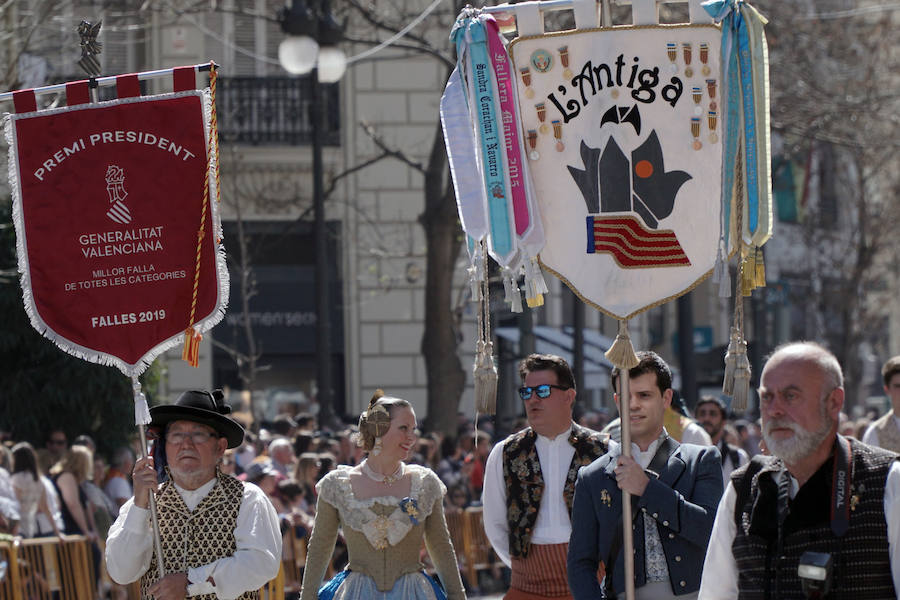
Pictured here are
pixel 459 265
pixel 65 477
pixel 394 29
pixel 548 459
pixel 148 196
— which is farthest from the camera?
pixel 459 265

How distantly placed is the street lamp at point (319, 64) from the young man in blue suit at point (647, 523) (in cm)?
1120

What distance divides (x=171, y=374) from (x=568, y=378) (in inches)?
752

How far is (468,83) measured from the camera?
666 cm

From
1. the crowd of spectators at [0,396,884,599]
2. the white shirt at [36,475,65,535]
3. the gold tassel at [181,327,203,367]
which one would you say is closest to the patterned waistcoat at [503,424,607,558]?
the gold tassel at [181,327,203,367]

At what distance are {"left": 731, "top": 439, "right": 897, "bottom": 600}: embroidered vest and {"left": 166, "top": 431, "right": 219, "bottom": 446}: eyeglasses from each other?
2.76m

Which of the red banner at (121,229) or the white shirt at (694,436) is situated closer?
the red banner at (121,229)

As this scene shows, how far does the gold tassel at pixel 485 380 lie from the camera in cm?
648

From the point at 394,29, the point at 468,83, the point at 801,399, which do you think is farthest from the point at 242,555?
the point at 394,29

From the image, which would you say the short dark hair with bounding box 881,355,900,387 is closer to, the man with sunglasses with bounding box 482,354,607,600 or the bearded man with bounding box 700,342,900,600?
the man with sunglasses with bounding box 482,354,607,600

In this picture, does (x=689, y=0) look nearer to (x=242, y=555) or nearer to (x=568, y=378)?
(x=568, y=378)

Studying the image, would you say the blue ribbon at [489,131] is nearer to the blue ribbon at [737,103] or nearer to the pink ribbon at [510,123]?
the pink ribbon at [510,123]

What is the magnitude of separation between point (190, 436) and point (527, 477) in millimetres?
1721

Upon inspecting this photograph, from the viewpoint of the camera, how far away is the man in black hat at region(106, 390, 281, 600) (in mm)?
6531

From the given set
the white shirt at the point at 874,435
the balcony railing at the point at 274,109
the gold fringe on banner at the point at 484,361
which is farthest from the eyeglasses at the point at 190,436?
the balcony railing at the point at 274,109
